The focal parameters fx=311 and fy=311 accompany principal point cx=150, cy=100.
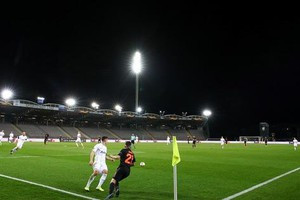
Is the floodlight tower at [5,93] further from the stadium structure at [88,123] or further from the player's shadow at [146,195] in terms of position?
the player's shadow at [146,195]

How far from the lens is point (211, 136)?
114 meters

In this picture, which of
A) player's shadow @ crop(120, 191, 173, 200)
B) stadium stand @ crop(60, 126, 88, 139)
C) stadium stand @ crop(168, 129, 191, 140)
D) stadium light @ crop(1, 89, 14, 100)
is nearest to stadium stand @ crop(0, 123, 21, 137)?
stadium light @ crop(1, 89, 14, 100)

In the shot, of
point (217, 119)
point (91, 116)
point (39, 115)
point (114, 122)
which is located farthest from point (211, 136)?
point (39, 115)

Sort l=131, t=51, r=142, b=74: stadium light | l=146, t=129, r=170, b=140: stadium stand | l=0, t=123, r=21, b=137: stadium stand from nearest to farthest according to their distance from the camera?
l=131, t=51, r=142, b=74: stadium light, l=0, t=123, r=21, b=137: stadium stand, l=146, t=129, r=170, b=140: stadium stand

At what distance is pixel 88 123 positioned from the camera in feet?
311

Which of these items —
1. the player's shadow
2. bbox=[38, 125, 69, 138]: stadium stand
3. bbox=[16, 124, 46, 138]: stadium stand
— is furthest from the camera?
bbox=[38, 125, 69, 138]: stadium stand

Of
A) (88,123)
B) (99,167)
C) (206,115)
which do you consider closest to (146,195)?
(99,167)

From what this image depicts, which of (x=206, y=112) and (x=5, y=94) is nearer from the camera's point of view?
(x=5, y=94)

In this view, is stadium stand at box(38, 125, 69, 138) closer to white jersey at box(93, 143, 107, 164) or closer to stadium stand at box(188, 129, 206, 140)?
stadium stand at box(188, 129, 206, 140)

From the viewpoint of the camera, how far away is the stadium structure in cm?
7656

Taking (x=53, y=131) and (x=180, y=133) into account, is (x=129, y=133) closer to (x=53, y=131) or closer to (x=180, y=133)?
(x=180, y=133)

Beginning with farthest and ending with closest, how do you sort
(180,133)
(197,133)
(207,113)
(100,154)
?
(197,133)
(180,133)
(207,113)
(100,154)

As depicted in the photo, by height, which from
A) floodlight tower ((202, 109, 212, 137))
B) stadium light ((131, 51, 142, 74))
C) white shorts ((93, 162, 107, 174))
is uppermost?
stadium light ((131, 51, 142, 74))

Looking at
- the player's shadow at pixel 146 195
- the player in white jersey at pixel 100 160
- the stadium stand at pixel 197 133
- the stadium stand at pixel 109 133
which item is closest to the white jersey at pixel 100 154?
the player in white jersey at pixel 100 160
